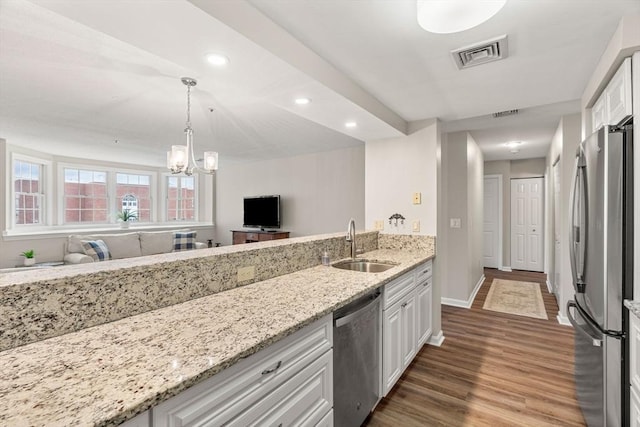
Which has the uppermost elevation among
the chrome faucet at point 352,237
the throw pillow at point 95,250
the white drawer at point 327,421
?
the chrome faucet at point 352,237

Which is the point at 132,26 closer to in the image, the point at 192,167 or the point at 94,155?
the point at 192,167

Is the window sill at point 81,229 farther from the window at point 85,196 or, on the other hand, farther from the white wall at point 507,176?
the white wall at point 507,176

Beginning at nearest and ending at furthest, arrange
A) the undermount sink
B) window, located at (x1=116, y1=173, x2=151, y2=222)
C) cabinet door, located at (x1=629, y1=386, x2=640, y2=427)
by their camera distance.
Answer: cabinet door, located at (x1=629, y1=386, x2=640, y2=427) < the undermount sink < window, located at (x1=116, y1=173, x2=151, y2=222)

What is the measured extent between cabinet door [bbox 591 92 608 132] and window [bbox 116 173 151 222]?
7864mm

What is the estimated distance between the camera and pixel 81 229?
587 cm

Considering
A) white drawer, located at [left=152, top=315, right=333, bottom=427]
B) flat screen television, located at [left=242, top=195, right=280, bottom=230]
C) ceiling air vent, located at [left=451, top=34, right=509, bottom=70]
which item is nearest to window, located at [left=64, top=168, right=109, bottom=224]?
flat screen television, located at [left=242, top=195, right=280, bottom=230]

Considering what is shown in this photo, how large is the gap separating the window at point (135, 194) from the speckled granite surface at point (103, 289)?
6.48m

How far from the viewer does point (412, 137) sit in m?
3.09

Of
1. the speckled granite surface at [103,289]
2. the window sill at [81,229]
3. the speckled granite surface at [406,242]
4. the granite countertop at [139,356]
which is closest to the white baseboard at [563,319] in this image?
the speckled granite surface at [406,242]

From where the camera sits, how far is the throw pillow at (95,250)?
4.82 m

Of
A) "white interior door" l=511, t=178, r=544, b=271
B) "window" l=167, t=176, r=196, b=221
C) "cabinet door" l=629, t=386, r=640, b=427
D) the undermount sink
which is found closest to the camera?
"cabinet door" l=629, t=386, r=640, b=427

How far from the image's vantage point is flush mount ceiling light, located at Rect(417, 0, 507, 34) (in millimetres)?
1128

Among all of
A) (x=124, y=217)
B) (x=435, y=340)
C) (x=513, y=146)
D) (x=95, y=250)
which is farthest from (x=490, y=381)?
(x=124, y=217)

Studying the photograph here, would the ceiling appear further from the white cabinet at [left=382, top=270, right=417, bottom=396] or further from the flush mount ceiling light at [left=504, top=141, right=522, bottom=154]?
the white cabinet at [left=382, top=270, right=417, bottom=396]
